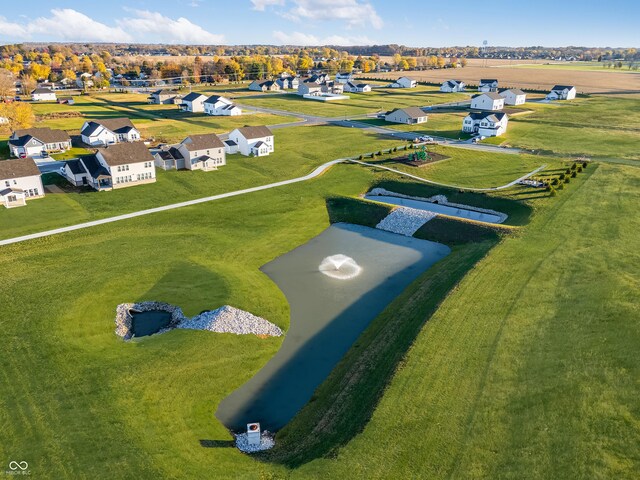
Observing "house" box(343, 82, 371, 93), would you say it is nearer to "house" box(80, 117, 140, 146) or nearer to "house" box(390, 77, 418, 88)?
"house" box(390, 77, 418, 88)

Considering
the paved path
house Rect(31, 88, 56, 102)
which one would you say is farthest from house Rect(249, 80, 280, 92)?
the paved path

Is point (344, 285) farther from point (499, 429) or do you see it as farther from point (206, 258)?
point (499, 429)

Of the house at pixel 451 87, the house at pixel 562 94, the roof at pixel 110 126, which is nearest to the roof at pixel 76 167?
the roof at pixel 110 126

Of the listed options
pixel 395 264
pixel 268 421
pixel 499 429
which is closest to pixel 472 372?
pixel 499 429

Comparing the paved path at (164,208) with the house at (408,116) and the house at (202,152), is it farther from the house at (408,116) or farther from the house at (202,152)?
the house at (408,116)

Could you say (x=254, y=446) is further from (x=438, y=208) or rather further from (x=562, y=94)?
(x=562, y=94)

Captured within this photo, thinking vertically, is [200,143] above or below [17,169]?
above

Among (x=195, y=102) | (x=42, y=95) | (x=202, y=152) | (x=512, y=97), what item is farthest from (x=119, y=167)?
(x=512, y=97)
